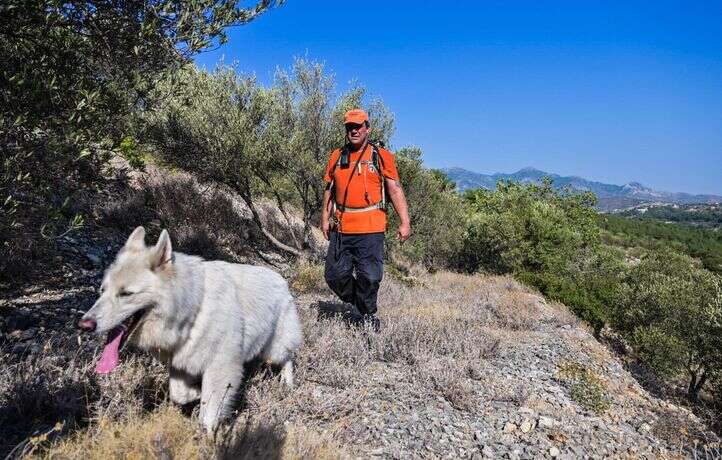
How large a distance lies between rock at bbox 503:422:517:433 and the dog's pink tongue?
129 inches

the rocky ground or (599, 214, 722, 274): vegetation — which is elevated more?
the rocky ground

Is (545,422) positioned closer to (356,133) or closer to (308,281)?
(356,133)

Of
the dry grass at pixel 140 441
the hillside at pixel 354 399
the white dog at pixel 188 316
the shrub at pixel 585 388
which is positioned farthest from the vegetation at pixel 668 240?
the dry grass at pixel 140 441

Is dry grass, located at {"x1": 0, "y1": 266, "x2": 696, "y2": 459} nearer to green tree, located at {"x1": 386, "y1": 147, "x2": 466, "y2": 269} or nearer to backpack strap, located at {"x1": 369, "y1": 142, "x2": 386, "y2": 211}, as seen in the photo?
backpack strap, located at {"x1": 369, "y1": 142, "x2": 386, "y2": 211}

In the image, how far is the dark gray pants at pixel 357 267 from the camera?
5.43 m

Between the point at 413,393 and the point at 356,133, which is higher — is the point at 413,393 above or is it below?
below

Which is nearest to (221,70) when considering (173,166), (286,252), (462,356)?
(173,166)

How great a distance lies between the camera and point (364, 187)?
5301 mm

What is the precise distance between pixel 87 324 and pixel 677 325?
60.1 feet

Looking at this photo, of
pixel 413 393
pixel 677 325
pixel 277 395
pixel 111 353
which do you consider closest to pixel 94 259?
pixel 277 395

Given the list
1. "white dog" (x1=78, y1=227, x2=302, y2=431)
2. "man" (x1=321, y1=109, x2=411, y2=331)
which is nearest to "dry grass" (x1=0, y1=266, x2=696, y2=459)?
"white dog" (x1=78, y1=227, x2=302, y2=431)

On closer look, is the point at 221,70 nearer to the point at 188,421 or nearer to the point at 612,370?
the point at 188,421

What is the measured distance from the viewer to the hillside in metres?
2.72

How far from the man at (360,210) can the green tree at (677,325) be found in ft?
40.5
